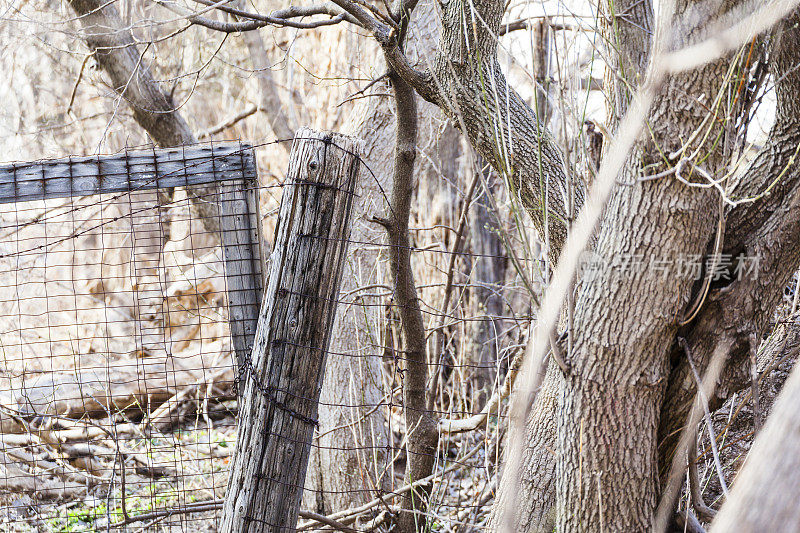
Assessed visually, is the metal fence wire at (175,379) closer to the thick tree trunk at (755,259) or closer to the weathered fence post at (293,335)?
the weathered fence post at (293,335)

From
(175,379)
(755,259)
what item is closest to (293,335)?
(755,259)

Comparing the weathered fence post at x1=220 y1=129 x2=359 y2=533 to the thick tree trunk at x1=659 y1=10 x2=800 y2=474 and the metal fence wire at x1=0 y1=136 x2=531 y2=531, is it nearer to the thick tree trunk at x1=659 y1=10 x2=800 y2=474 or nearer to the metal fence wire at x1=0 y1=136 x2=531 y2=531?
the metal fence wire at x1=0 y1=136 x2=531 y2=531

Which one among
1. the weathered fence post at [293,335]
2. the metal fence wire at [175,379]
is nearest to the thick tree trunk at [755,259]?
the metal fence wire at [175,379]

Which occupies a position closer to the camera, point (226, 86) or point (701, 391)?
point (701, 391)

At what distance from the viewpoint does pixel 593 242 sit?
2.60 m

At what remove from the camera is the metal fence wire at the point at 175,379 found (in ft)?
8.84

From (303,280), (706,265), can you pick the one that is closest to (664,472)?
(706,265)

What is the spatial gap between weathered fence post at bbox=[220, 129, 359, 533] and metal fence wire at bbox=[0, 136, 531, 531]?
0.24m

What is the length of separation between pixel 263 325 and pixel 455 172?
18.9 ft

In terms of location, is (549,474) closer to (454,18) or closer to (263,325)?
(263,325)

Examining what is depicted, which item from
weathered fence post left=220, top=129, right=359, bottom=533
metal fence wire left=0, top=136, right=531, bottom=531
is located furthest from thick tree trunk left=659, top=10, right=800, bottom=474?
weathered fence post left=220, top=129, right=359, bottom=533

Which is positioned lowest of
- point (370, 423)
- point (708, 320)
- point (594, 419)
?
point (370, 423)

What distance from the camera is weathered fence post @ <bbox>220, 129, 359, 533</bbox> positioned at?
2389 mm

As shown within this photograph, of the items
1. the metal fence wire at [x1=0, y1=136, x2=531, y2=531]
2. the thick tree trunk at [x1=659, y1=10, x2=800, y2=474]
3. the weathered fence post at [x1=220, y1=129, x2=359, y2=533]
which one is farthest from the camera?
the metal fence wire at [x1=0, y1=136, x2=531, y2=531]
